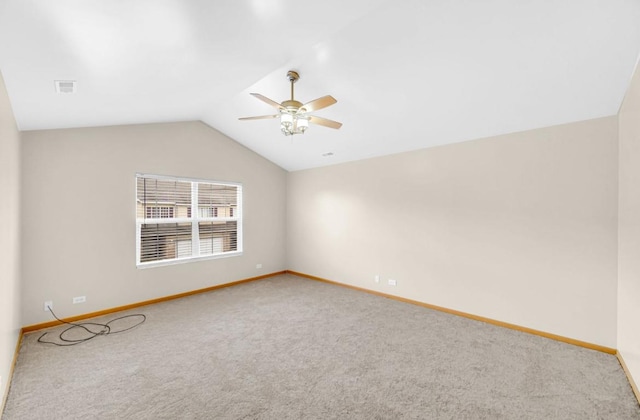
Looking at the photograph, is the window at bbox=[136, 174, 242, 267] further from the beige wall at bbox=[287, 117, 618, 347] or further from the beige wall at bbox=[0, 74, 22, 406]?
the beige wall at bbox=[287, 117, 618, 347]

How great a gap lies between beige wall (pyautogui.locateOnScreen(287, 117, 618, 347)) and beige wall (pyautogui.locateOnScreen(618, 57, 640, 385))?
157 millimetres

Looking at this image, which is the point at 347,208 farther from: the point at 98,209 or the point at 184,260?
the point at 98,209

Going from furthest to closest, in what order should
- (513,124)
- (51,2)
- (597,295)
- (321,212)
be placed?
(321,212)
(513,124)
(597,295)
(51,2)

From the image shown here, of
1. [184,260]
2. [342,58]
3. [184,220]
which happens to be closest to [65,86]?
[342,58]

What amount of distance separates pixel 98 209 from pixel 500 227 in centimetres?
536

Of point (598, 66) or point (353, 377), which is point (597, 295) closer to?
point (598, 66)

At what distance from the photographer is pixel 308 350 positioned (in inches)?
111

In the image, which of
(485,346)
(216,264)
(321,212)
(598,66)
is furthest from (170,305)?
(598,66)

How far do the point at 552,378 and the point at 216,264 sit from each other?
4.79 metres

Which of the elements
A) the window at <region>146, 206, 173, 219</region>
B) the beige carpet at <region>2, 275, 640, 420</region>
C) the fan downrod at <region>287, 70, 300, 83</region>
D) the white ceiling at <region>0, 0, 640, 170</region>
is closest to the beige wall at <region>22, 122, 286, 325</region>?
the window at <region>146, 206, 173, 219</region>

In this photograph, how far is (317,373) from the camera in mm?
2420

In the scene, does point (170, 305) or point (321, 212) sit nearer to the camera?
point (170, 305)

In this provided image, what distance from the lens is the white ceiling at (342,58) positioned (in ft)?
5.65

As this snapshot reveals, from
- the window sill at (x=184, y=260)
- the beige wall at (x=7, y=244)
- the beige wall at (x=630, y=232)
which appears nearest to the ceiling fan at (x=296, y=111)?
the beige wall at (x=7, y=244)
